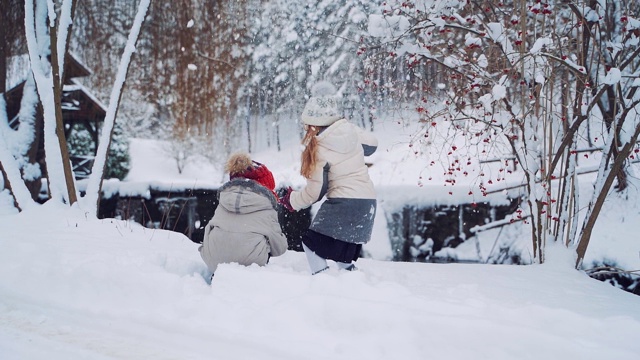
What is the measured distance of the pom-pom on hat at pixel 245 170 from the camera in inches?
165

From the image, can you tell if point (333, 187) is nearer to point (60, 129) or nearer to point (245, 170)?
point (245, 170)

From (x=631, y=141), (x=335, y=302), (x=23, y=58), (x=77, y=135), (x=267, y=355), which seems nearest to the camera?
(x=267, y=355)

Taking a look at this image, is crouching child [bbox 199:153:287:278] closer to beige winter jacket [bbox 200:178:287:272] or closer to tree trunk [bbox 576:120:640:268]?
beige winter jacket [bbox 200:178:287:272]

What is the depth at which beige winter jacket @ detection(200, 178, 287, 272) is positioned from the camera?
403 cm

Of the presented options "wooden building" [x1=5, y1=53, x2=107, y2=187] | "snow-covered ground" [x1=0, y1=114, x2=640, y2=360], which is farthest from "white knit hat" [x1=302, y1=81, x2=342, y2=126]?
"wooden building" [x1=5, y1=53, x2=107, y2=187]

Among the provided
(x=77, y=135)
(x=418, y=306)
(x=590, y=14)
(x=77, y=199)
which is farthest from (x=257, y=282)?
(x=77, y=135)

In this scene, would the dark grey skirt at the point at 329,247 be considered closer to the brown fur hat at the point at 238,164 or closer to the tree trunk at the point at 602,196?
the brown fur hat at the point at 238,164

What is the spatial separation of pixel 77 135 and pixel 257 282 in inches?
789

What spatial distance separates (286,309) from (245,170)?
56.5 inches

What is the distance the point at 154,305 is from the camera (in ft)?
11.0

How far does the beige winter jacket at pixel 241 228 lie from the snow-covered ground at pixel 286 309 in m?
0.28

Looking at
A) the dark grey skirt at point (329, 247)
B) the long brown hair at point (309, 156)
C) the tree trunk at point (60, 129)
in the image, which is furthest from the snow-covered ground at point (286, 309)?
the tree trunk at point (60, 129)

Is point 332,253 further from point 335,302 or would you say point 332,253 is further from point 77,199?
point 77,199

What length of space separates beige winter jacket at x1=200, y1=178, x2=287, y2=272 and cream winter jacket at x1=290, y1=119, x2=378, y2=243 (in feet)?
1.01
